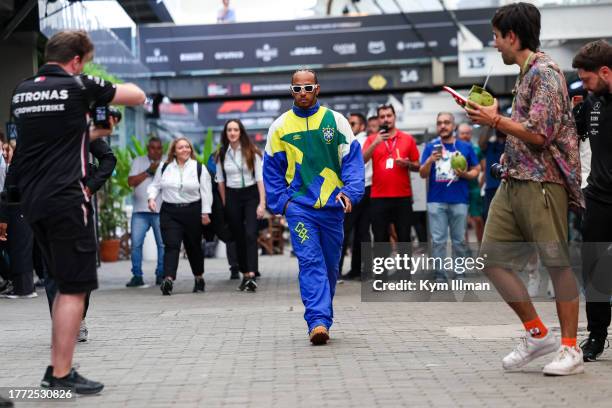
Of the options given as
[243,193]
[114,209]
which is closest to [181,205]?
[243,193]

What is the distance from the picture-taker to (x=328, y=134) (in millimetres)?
8906

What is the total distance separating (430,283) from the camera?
13508mm

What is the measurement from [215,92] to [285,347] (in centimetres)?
2030

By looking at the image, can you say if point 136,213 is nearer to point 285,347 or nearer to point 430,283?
point 430,283

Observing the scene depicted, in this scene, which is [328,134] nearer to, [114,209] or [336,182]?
[336,182]

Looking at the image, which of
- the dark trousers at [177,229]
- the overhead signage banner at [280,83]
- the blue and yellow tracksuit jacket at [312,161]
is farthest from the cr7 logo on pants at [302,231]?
the overhead signage banner at [280,83]

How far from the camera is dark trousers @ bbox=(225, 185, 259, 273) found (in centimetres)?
1441

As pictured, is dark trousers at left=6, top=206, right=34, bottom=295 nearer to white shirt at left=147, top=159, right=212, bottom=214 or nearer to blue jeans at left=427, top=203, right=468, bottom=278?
white shirt at left=147, top=159, right=212, bottom=214

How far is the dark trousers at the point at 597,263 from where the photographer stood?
733cm

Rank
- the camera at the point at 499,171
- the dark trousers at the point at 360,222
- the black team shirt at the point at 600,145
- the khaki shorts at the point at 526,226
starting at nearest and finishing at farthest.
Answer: the khaki shorts at the point at 526,226 → the camera at the point at 499,171 → the black team shirt at the point at 600,145 → the dark trousers at the point at 360,222

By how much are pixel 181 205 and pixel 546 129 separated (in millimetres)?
8099

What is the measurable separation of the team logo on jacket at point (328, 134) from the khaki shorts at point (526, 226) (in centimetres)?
208

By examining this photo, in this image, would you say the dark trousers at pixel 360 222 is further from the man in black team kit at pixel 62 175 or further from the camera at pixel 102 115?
the man in black team kit at pixel 62 175

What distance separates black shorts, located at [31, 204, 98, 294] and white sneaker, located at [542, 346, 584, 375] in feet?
8.45
